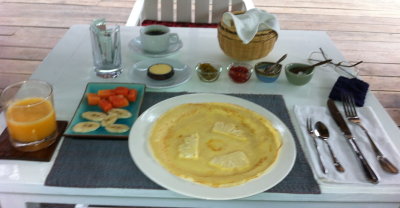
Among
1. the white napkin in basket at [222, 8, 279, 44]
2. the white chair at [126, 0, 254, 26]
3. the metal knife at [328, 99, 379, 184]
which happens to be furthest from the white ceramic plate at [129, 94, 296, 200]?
the white chair at [126, 0, 254, 26]

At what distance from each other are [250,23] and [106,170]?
1.93ft

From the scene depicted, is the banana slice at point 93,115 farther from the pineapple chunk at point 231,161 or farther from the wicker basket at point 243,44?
the wicker basket at point 243,44

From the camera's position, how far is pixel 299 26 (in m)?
3.13

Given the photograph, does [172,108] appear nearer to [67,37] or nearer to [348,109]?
[348,109]

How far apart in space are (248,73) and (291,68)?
0.14 m

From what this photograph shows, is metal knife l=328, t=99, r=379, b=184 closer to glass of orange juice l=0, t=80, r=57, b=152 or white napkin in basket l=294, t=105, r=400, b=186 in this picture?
white napkin in basket l=294, t=105, r=400, b=186

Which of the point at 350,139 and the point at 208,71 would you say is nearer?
the point at 350,139

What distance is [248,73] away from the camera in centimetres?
110

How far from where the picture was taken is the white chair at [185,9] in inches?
Answer: 70.6

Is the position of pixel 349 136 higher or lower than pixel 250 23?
lower

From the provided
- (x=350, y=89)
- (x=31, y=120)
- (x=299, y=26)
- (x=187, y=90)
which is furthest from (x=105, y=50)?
(x=299, y=26)

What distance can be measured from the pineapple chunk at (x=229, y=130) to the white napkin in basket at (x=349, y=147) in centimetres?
14

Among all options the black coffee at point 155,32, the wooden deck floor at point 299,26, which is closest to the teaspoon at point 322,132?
the black coffee at point 155,32

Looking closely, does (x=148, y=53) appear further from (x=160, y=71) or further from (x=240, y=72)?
(x=240, y=72)
